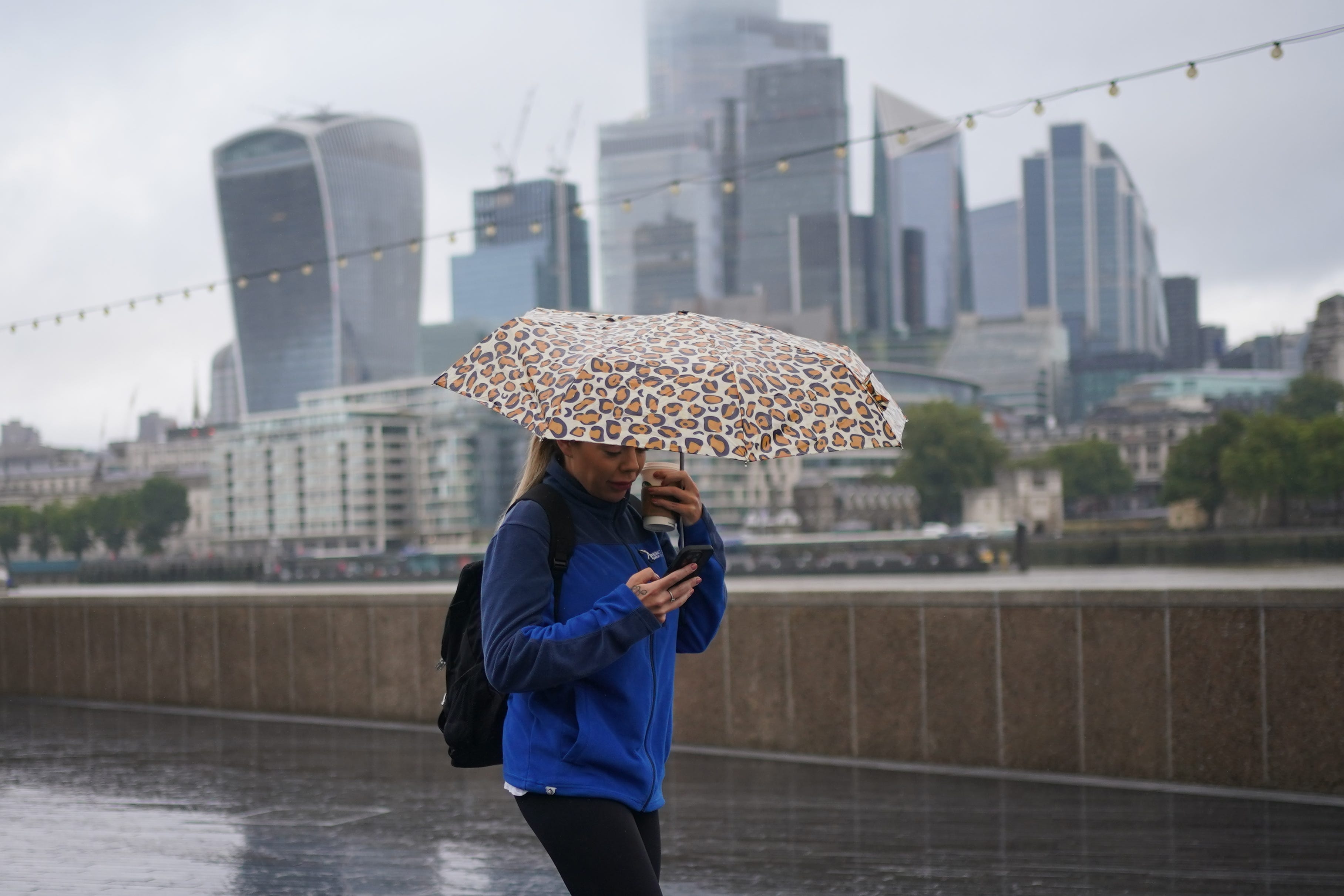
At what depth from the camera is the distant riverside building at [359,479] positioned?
153375 millimetres

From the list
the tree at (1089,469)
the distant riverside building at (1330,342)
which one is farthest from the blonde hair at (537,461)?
the tree at (1089,469)

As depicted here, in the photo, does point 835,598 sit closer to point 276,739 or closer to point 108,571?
point 276,739

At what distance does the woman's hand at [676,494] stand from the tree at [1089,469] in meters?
127

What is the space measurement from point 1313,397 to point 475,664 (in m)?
113

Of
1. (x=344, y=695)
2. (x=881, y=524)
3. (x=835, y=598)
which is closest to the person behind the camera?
(x=835, y=598)

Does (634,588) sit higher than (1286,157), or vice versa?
(1286,157)

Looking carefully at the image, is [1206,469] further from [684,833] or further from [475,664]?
[475,664]

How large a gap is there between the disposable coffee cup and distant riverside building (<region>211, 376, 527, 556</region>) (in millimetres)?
150045

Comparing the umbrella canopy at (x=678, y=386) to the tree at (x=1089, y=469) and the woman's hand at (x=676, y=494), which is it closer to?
the woman's hand at (x=676, y=494)

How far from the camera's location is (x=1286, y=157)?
13738 cm

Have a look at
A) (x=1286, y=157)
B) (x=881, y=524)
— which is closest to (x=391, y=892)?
(x=881, y=524)

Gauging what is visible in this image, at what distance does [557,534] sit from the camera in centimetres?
279

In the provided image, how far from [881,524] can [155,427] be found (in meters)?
88.2

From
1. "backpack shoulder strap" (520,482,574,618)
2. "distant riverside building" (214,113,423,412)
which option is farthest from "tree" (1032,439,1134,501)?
"backpack shoulder strap" (520,482,574,618)
